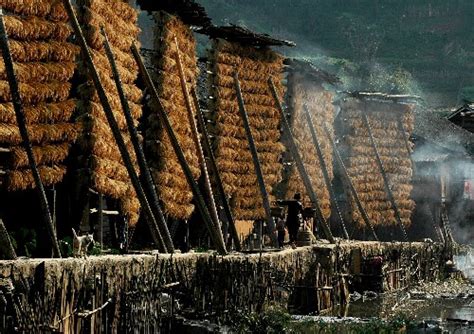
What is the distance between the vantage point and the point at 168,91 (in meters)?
22.9

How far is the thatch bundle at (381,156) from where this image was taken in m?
42.2

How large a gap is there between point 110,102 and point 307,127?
1746 cm

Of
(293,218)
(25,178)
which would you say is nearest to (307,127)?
(293,218)

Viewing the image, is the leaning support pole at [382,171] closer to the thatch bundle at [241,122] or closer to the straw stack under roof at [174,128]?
the thatch bundle at [241,122]

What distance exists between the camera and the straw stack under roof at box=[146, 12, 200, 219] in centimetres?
2239

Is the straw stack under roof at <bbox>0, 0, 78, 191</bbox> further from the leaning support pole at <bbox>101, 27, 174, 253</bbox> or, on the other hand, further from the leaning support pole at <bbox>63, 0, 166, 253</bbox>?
the leaning support pole at <bbox>63, 0, 166, 253</bbox>

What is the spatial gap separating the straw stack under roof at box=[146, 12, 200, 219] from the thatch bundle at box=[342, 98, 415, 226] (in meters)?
18.3

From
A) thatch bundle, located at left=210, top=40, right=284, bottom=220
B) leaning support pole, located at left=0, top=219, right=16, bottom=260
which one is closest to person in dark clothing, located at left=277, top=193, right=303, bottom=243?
thatch bundle, located at left=210, top=40, right=284, bottom=220

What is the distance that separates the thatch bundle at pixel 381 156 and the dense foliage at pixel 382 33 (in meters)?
42.1

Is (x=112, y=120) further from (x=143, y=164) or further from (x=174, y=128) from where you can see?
(x=174, y=128)

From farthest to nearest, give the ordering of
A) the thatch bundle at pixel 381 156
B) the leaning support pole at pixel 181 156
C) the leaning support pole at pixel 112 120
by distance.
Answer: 1. the thatch bundle at pixel 381 156
2. the leaning support pole at pixel 181 156
3. the leaning support pole at pixel 112 120

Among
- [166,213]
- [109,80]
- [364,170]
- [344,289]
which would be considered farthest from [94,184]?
[364,170]

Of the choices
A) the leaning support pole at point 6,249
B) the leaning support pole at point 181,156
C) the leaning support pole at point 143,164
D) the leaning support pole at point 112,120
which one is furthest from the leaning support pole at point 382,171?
the leaning support pole at point 6,249

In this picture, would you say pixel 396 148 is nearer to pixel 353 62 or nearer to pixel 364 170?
pixel 364 170
